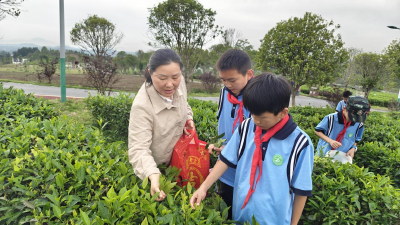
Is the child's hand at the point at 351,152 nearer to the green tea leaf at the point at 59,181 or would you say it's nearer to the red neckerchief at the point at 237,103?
the red neckerchief at the point at 237,103

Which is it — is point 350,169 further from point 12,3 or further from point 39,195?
point 12,3

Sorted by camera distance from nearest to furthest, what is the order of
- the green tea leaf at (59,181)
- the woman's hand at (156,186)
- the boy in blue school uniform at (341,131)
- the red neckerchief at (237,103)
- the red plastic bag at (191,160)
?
the woman's hand at (156,186)
the green tea leaf at (59,181)
the red plastic bag at (191,160)
the red neckerchief at (237,103)
the boy in blue school uniform at (341,131)

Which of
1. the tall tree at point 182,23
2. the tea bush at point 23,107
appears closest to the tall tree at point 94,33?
the tall tree at point 182,23

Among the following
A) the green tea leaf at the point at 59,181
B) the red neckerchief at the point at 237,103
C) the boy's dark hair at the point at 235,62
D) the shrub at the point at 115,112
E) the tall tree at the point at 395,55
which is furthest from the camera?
the tall tree at the point at 395,55

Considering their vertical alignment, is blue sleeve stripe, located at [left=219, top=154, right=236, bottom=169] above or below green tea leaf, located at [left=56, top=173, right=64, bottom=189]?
above

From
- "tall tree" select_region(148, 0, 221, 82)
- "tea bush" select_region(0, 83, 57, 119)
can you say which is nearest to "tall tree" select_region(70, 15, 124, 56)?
"tall tree" select_region(148, 0, 221, 82)

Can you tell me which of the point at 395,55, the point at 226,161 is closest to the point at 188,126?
the point at 226,161

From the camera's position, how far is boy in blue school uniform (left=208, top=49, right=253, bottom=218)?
1808mm

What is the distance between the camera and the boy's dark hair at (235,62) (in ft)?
5.90

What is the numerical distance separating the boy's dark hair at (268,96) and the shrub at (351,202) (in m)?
0.91

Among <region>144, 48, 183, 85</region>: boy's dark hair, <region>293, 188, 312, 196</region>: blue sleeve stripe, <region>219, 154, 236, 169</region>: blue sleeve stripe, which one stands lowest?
<region>293, 188, 312, 196</region>: blue sleeve stripe

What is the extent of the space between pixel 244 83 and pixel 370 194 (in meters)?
1.19

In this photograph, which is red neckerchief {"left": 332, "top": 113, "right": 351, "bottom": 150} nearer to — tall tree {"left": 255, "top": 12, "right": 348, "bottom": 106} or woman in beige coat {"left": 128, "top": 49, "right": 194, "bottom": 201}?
woman in beige coat {"left": 128, "top": 49, "right": 194, "bottom": 201}

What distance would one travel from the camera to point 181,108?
1809mm
